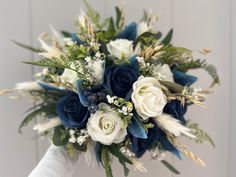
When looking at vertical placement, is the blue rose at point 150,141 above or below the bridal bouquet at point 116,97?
below

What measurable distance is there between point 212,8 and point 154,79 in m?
0.39

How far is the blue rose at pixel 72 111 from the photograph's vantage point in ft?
2.36

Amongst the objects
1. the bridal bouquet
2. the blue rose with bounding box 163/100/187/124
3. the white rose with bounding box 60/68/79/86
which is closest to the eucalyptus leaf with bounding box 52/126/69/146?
the bridal bouquet

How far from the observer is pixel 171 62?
31.7 inches

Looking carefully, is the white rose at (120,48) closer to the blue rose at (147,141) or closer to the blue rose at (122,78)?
the blue rose at (122,78)

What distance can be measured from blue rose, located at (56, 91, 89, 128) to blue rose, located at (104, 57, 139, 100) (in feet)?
0.25

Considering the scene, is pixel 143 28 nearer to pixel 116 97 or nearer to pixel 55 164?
pixel 116 97

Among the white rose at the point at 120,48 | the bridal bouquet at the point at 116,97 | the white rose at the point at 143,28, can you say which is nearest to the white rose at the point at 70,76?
the bridal bouquet at the point at 116,97

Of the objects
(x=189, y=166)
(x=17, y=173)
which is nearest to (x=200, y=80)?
(x=189, y=166)

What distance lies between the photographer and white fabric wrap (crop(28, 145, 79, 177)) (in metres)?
0.62

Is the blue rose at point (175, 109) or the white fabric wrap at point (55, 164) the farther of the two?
the blue rose at point (175, 109)

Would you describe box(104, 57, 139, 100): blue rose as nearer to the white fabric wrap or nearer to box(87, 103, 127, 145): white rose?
box(87, 103, 127, 145): white rose

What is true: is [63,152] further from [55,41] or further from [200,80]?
[200,80]

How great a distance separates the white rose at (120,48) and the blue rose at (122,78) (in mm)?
31
